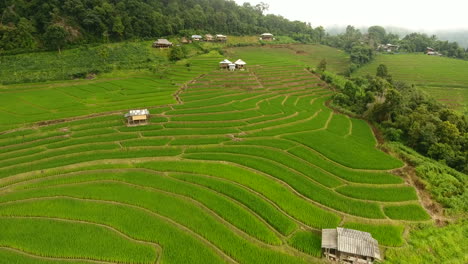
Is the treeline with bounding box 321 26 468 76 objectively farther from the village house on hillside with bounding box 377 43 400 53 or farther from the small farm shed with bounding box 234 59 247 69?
the small farm shed with bounding box 234 59 247 69

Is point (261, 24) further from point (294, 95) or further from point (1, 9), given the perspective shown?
point (1, 9)

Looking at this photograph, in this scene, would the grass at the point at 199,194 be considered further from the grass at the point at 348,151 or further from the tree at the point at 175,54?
the tree at the point at 175,54

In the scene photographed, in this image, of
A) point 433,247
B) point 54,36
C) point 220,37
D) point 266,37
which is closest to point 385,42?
point 266,37

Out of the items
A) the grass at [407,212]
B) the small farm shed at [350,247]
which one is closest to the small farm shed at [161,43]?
the grass at [407,212]

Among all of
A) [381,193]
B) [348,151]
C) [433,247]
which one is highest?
[348,151]

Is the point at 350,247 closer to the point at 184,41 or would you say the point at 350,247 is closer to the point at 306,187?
the point at 306,187

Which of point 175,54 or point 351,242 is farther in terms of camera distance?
point 175,54

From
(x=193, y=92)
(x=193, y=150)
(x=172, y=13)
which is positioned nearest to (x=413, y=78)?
(x=193, y=92)
